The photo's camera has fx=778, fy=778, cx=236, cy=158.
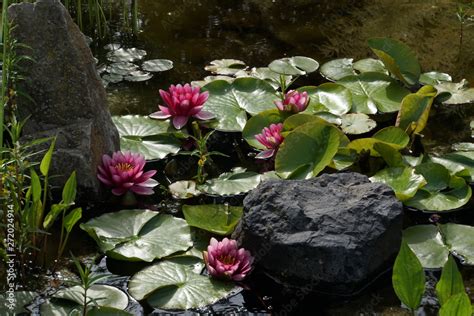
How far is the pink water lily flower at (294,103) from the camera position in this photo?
4.25 metres

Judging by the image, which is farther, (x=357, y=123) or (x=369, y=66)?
(x=369, y=66)

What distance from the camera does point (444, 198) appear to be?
369 centimetres

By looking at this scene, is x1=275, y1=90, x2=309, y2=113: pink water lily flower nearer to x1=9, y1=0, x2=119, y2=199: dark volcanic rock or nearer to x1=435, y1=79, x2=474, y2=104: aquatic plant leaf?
x1=435, y1=79, x2=474, y2=104: aquatic plant leaf

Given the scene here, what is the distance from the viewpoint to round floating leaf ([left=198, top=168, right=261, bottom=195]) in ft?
12.3

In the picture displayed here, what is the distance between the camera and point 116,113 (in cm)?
453

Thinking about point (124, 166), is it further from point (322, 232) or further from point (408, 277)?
point (408, 277)

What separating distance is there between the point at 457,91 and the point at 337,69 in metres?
0.76

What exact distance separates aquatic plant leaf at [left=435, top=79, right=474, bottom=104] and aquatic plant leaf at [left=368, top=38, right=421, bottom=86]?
204 millimetres

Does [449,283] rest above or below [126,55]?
above

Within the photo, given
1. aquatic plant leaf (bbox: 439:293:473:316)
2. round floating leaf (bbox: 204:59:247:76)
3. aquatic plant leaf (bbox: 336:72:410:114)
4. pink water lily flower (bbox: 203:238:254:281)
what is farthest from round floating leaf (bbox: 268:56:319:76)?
aquatic plant leaf (bbox: 439:293:473:316)

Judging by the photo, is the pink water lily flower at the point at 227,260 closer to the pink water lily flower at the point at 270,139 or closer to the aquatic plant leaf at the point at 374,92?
the pink water lily flower at the point at 270,139

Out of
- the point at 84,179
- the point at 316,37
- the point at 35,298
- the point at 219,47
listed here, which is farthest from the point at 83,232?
the point at 316,37

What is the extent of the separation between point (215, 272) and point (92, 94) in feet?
3.72

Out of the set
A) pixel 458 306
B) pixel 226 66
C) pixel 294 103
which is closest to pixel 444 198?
pixel 294 103
